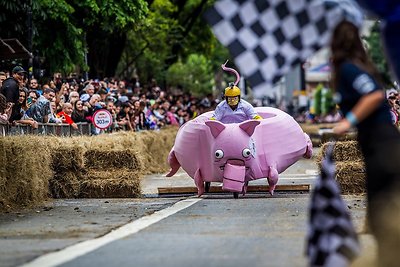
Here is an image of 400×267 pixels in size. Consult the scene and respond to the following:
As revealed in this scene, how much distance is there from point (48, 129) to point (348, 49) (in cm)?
1419

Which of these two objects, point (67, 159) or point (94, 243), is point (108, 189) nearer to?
point (67, 159)

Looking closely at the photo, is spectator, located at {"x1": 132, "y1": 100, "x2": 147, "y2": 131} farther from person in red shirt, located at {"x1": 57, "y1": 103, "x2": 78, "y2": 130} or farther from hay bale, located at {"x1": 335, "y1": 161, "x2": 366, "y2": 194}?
hay bale, located at {"x1": 335, "y1": 161, "x2": 366, "y2": 194}

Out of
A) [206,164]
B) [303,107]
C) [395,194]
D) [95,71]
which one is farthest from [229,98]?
[303,107]

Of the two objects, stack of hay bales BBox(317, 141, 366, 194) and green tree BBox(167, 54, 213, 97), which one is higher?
green tree BBox(167, 54, 213, 97)

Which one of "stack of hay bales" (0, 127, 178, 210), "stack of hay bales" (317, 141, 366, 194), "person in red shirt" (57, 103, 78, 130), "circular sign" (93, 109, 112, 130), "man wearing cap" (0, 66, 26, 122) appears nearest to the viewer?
"stack of hay bales" (0, 127, 178, 210)

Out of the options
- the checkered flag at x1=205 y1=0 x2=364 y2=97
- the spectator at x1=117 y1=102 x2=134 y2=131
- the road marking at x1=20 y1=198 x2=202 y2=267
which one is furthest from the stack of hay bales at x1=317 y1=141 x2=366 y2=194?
the spectator at x1=117 y1=102 x2=134 y2=131

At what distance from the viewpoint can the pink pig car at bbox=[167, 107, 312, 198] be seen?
19.2 meters

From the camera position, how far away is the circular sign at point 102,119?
2701 centimetres

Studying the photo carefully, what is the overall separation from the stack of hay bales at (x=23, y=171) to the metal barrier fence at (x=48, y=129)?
2.48 ft

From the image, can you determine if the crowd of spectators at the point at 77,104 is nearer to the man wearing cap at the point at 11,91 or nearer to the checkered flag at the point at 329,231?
the man wearing cap at the point at 11,91

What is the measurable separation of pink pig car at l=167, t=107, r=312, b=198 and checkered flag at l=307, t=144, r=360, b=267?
10677 mm

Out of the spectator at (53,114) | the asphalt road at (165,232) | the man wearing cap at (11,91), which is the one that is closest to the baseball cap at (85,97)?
the spectator at (53,114)

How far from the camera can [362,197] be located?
18.4 m

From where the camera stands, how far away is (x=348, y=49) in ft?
28.7
